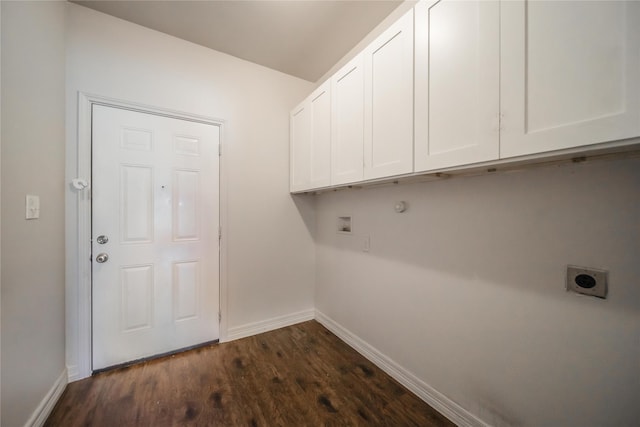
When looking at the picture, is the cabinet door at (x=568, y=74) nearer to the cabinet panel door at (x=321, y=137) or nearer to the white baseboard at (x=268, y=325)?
the cabinet panel door at (x=321, y=137)

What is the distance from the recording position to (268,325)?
2.44 metres

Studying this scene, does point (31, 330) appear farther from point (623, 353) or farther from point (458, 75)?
point (623, 353)

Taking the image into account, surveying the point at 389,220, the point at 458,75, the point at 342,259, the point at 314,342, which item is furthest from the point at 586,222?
the point at 314,342

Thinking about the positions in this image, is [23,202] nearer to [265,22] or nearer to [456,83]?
[265,22]

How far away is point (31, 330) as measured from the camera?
1.28 metres

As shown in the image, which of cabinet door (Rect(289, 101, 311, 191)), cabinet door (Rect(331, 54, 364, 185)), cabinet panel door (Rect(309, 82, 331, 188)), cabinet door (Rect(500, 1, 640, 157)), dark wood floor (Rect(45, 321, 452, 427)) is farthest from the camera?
cabinet door (Rect(289, 101, 311, 191))

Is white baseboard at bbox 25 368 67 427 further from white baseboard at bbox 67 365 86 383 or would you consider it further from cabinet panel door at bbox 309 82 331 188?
cabinet panel door at bbox 309 82 331 188

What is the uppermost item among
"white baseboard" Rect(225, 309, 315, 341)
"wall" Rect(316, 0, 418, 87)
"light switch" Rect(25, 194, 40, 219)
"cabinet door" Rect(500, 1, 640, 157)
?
"wall" Rect(316, 0, 418, 87)

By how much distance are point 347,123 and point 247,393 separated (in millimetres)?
2010

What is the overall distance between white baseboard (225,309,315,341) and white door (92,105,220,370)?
169mm

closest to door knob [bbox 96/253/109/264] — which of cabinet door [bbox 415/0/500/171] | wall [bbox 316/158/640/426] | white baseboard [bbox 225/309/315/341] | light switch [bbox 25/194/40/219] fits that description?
light switch [bbox 25/194/40/219]

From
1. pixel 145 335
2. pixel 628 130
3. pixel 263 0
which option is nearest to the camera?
pixel 628 130

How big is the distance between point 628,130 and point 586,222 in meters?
0.44

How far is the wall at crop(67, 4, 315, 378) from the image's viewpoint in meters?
1.73
